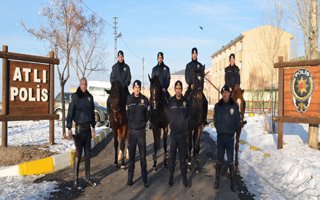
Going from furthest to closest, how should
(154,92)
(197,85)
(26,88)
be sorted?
(26,88) → (197,85) → (154,92)

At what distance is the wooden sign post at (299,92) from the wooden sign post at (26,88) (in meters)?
8.30

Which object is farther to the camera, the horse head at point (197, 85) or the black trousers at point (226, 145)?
the horse head at point (197, 85)

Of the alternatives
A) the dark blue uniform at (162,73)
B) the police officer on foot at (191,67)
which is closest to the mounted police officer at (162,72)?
the dark blue uniform at (162,73)

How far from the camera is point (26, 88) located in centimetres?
1082

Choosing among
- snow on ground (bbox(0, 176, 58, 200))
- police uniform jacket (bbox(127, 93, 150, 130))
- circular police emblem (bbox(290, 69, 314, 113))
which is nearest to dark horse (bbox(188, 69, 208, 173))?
police uniform jacket (bbox(127, 93, 150, 130))

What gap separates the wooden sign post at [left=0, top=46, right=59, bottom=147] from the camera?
10.2 meters

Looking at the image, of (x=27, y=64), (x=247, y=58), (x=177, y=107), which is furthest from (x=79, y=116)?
(x=247, y=58)

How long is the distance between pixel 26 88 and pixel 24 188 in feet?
15.9

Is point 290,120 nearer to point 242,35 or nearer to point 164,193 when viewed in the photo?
point 164,193

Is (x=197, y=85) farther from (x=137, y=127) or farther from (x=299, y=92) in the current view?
(x=299, y=92)

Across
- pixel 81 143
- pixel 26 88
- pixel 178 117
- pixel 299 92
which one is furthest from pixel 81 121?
pixel 299 92

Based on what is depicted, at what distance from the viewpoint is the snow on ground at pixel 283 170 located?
698cm

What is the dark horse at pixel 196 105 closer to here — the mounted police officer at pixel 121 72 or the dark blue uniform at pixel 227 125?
the dark blue uniform at pixel 227 125

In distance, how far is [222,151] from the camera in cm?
724
